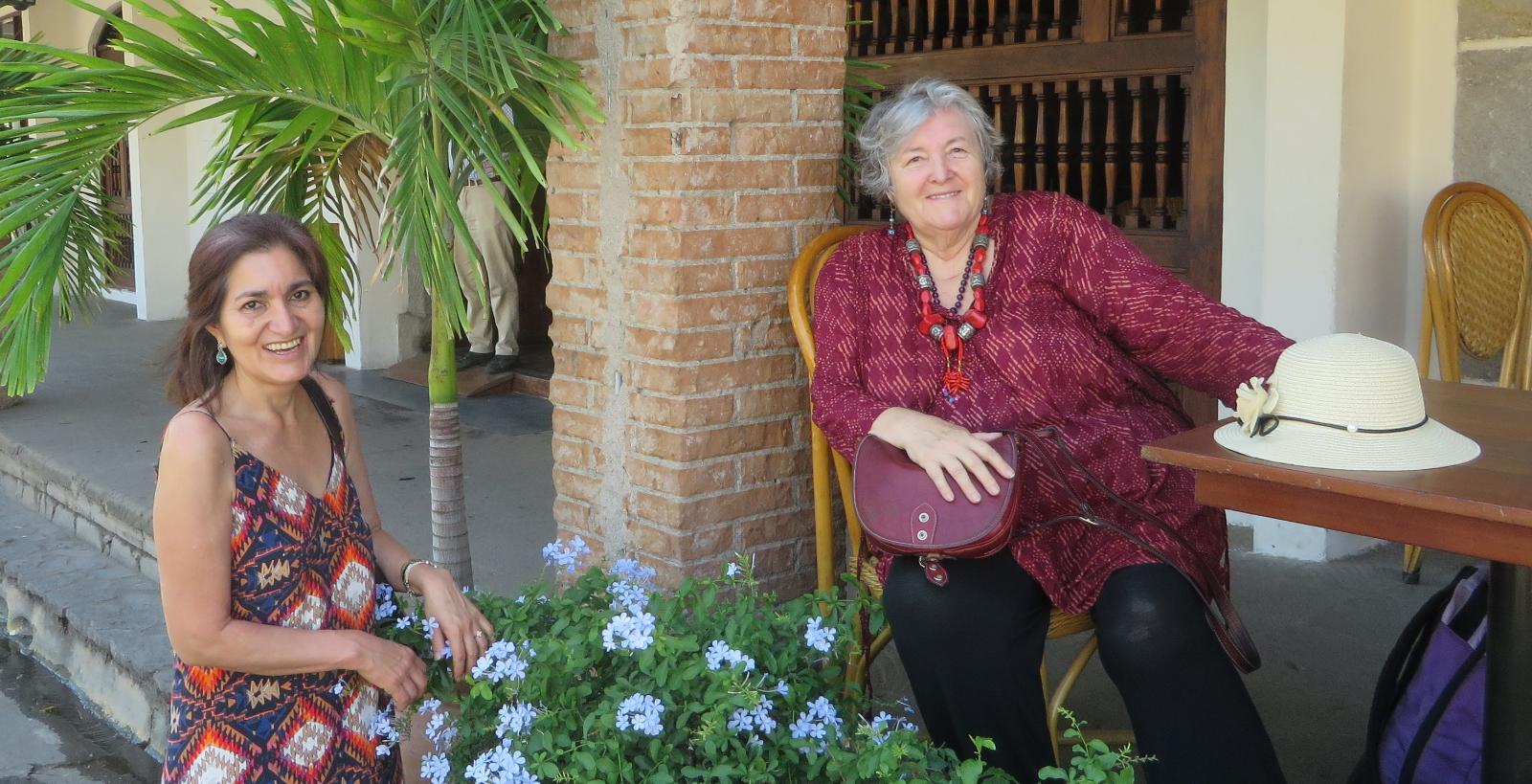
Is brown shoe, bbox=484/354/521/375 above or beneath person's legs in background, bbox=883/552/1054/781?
beneath

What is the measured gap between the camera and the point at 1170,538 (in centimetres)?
248

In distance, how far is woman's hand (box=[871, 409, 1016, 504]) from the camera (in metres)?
2.35

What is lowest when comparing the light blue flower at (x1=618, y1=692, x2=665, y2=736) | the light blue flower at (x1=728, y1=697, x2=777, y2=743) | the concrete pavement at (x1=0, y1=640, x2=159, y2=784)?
the concrete pavement at (x1=0, y1=640, x2=159, y2=784)

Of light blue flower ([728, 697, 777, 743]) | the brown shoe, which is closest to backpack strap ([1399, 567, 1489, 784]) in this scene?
light blue flower ([728, 697, 777, 743])

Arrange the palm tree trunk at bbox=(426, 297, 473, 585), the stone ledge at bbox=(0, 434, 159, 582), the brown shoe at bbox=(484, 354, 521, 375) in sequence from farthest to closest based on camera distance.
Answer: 1. the brown shoe at bbox=(484, 354, 521, 375)
2. the stone ledge at bbox=(0, 434, 159, 582)
3. the palm tree trunk at bbox=(426, 297, 473, 585)

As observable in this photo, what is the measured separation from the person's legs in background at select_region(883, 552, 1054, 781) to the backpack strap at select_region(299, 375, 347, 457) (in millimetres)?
979

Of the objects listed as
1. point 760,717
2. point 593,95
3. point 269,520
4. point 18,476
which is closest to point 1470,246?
point 593,95

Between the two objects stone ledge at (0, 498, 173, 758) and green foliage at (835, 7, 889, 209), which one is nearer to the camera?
green foliage at (835, 7, 889, 209)

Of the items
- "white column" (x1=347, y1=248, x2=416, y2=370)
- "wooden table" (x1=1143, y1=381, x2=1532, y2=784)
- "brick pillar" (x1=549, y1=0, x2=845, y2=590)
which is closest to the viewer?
"wooden table" (x1=1143, y1=381, x2=1532, y2=784)

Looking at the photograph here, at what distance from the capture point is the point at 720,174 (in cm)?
299

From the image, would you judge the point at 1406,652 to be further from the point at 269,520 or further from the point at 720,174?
the point at 269,520

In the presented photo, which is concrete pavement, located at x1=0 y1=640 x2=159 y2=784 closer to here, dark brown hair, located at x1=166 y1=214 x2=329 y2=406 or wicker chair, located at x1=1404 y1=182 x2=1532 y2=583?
dark brown hair, located at x1=166 y1=214 x2=329 y2=406

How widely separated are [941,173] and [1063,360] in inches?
16.2

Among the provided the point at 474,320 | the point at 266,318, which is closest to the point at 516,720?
the point at 266,318
